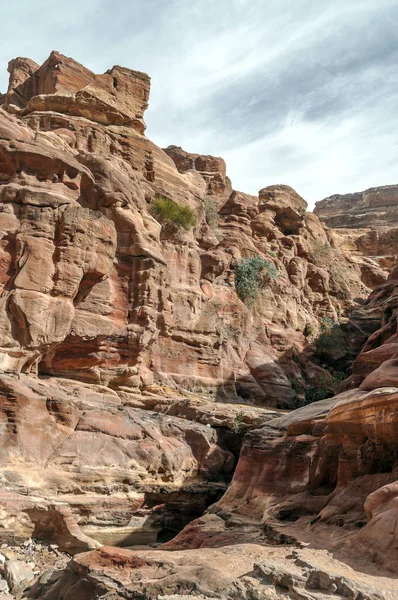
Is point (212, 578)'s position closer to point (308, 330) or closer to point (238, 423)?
point (238, 423)

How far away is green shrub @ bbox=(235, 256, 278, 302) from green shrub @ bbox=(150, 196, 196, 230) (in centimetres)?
648

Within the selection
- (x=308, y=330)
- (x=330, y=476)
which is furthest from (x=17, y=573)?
(x=308, y=330)

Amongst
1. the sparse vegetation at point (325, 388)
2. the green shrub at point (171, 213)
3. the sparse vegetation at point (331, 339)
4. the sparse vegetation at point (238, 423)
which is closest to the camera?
the sparse vegetation at point (238, 423)

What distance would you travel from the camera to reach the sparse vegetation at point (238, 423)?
20.4 m

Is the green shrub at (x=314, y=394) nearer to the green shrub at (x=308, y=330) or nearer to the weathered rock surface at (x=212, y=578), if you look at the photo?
the green shrub at (x=308, y=330)

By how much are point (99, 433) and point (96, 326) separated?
5.45 m

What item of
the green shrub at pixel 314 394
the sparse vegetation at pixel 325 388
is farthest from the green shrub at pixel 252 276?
the green shrub at pixel 314 394

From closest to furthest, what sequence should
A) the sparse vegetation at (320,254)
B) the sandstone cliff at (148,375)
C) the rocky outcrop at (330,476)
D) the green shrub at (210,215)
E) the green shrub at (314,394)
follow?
the rocky outcrop at (330,476)
the sandstone cliff at (148,375)
the green shrub at (314,394)
the green shrub at (210,215)
the sparse vegetation at (320,254)

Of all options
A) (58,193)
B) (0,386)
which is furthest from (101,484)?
(58,193)

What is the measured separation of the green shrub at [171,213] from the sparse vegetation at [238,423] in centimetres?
1151

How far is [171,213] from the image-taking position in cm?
2758

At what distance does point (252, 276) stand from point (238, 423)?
1463 cm

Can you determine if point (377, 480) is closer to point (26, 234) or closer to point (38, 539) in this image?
point (38, 539)

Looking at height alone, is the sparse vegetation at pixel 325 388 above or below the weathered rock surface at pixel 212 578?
above
